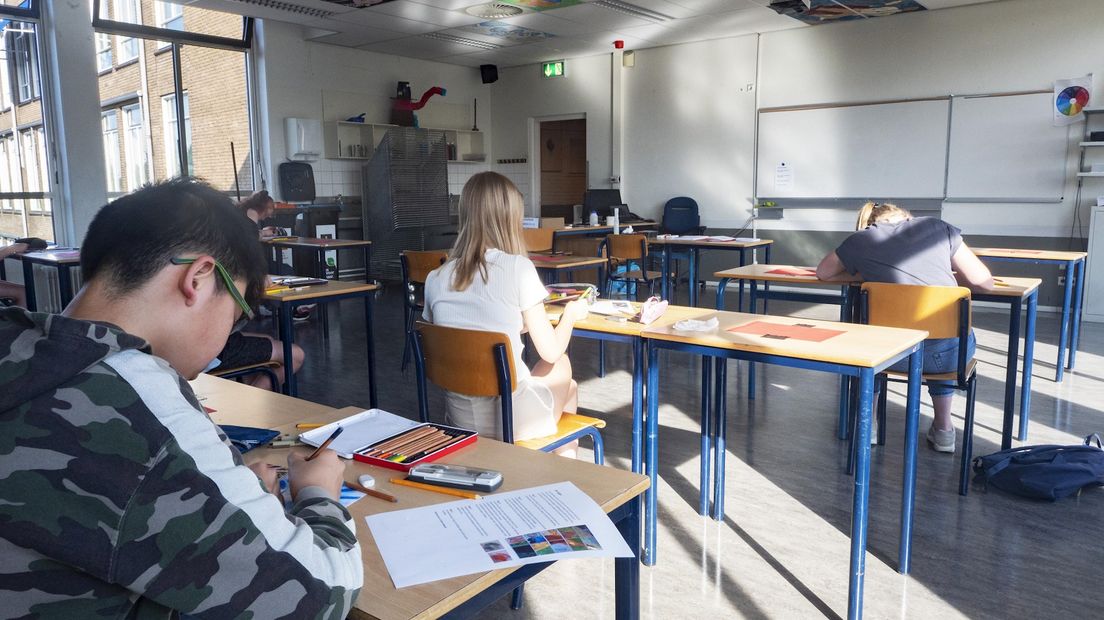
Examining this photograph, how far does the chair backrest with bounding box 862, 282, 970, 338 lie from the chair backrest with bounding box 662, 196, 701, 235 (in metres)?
6.34

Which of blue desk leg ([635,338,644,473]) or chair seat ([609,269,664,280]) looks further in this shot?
chair seat ([609,269,664,280])

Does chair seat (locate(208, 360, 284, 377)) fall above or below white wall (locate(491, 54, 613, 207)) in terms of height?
below

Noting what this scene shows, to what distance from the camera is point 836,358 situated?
6.68 ft

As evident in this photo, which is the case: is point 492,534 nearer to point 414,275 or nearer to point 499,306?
point 499,306

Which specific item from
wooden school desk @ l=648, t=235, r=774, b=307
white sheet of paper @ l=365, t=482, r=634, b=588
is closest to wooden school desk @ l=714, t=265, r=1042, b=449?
wooden school desk @ l=648, t=235, r=774, b=307

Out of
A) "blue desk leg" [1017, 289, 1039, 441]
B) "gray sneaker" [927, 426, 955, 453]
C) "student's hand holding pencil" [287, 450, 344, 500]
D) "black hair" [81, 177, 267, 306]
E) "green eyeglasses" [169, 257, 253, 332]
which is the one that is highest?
"black hair" [81, 177, 267, 306]

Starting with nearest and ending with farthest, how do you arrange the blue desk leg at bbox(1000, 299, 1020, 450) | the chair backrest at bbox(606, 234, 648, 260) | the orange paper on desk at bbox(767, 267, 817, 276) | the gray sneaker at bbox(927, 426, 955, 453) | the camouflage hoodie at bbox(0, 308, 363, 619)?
the camouflage hoodie at bbox(0, 308, 363, 619)
the blue desk leg at bbox(1000, 299, 1020, 450)
the gray sneaker at bbox(927, 426, 955, 453)
the orange paper on desk at bbox(767, 267, 817, 276)
the chair backrest at bbox(606, 234, 648, 260)

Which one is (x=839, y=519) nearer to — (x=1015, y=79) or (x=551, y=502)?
(x=551, y=502)

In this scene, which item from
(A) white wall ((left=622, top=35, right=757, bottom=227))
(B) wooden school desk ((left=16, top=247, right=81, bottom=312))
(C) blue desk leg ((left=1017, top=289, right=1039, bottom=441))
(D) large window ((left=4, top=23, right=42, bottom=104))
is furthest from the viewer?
(A) white wall ((left=622, top=35, right=757, bottom=227))

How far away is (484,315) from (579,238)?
17.1 ft

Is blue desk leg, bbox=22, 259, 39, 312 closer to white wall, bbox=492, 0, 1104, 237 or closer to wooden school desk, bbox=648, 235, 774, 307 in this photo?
wooden school desk, bbox=648, 235, 774, 307

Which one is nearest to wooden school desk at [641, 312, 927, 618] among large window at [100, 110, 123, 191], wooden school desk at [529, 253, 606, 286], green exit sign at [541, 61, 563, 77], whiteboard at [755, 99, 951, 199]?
wooden school desk at [529, 253, 606, 286]

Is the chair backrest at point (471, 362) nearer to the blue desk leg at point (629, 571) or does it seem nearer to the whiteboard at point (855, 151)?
the blue desk leg at point (629, 571)

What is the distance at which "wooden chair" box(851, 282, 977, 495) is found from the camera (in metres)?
2.76
